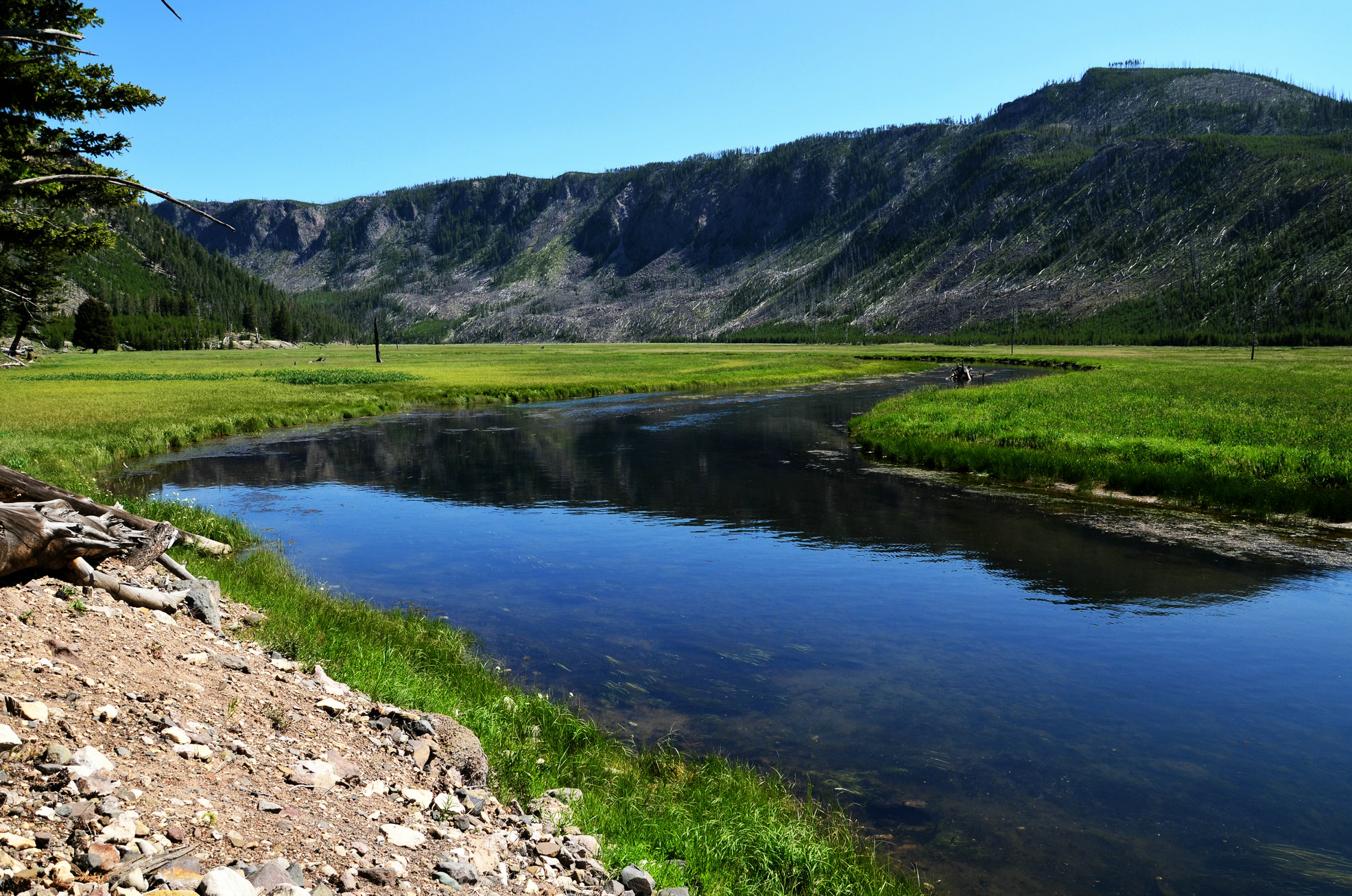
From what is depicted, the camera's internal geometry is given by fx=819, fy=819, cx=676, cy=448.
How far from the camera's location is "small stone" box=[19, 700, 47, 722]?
6.45 m

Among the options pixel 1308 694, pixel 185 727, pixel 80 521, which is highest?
pixel 80 521

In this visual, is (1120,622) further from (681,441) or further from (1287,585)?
(681,441)

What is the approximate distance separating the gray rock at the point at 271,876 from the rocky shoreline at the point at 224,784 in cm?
1

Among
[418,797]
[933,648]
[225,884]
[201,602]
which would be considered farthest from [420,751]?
[933,648]

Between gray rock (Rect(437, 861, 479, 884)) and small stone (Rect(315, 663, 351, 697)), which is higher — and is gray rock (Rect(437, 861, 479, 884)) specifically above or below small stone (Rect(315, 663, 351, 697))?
below

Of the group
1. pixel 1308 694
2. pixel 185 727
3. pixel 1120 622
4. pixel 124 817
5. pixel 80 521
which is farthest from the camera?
pixel 1120 622

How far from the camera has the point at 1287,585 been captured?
61.3 ft

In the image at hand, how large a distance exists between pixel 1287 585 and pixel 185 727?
70.8 ft

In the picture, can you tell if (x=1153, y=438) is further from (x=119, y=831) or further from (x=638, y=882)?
(x=119, y=831)

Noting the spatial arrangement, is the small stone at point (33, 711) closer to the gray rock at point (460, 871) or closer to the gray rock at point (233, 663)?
the gray rock at point (233, 663)

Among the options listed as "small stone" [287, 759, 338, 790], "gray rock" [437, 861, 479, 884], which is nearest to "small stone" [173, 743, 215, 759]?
"small stone" [287, 759, 338, 790]

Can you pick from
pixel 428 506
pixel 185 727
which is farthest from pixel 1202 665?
pixel 428 506

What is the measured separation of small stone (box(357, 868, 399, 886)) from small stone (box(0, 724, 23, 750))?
2.76 meters

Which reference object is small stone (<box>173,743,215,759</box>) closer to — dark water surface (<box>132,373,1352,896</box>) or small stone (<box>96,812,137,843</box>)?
small stone (<box>96,812,137,843</box>)
